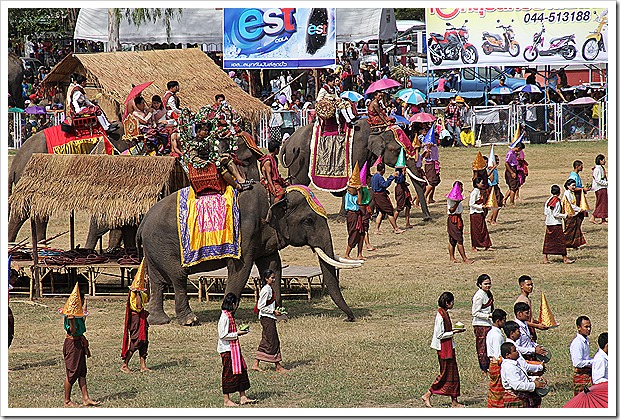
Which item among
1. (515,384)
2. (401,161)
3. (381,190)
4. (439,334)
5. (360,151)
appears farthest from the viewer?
(360,151)

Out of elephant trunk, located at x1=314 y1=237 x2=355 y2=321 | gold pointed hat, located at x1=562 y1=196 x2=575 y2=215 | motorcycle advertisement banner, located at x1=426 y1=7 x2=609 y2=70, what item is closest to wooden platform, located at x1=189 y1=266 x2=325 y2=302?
elephant trunk, located at x1=314 y1=237 x2=355 y2=321

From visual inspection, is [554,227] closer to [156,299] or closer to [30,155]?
[156,299]

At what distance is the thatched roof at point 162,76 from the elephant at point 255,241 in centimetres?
832

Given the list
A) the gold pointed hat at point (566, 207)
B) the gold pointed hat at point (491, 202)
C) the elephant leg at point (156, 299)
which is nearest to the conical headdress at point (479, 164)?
the gold pointed hat at point (491, 202)

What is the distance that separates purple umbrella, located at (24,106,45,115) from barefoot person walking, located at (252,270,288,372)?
2252 cm

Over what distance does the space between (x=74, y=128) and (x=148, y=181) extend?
11.4 feet

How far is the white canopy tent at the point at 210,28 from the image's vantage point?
37.4 metres

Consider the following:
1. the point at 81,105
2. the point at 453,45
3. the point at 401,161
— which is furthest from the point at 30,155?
the point at 453,45

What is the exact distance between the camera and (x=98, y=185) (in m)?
17.2

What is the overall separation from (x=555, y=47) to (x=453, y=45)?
2.91m

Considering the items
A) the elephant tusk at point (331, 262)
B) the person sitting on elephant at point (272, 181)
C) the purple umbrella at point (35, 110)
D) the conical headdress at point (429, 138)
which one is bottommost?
the elephant tusk at point (331, 262)

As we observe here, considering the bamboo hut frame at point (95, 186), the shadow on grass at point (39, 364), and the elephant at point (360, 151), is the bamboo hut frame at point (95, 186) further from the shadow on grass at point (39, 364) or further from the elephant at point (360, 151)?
the elephant at point (360, 151)

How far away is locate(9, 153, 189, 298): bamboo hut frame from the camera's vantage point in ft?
55.3

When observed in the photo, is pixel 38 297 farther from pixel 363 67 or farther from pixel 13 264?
pixel 363 67
